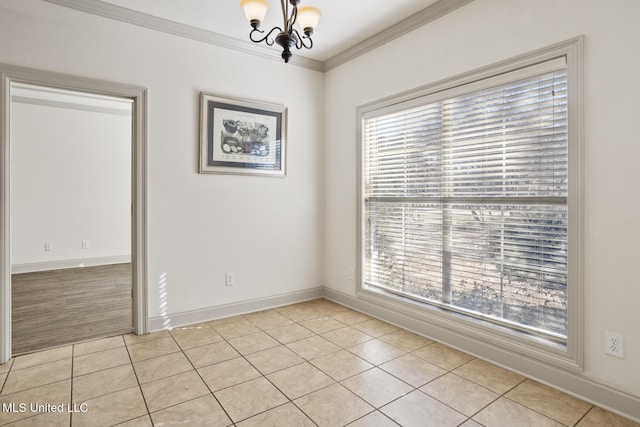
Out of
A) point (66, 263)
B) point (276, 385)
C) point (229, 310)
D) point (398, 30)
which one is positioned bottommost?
point (276, 385)

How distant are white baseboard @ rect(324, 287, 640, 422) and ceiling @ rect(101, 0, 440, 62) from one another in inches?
104

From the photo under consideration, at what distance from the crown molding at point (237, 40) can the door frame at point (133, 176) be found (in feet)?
1.84

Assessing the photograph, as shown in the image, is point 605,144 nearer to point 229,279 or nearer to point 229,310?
point 229,279

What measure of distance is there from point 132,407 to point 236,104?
8.77 ft

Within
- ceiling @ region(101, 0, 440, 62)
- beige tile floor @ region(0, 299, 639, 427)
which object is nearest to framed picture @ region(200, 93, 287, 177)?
ceiling @ region(101, 0, 440, 62)

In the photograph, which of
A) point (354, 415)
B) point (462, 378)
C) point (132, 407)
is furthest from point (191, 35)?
point (462, 378)

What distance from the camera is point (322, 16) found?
9.97 feet

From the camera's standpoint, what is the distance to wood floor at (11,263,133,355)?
3.02 metres

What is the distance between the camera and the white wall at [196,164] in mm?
2734

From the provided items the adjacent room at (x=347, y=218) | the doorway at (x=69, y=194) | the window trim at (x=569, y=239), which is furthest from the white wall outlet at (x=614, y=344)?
the doorway at (x=69, y=194)

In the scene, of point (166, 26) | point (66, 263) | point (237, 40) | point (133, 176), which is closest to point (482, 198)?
point (237, 40)

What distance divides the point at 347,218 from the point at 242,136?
141cm

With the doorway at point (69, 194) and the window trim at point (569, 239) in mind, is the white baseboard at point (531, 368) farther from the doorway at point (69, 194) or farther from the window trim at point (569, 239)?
the doorway at point (69, 194)

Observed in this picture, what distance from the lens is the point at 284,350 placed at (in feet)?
9.01
